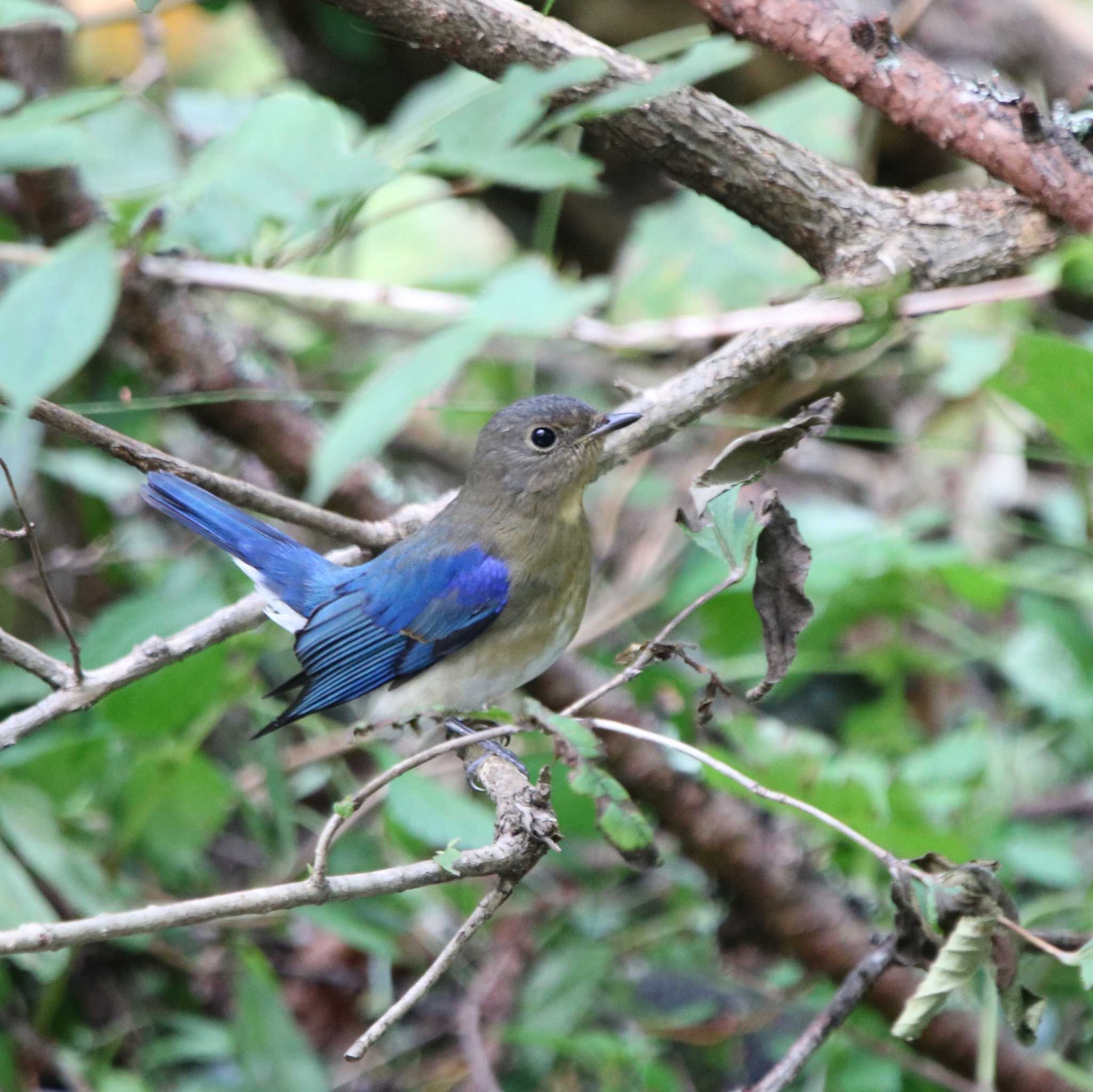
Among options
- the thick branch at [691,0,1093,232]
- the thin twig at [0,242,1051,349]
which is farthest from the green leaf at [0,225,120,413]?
the thick branch at [691,0,1093,232]

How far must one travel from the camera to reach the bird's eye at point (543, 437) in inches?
138

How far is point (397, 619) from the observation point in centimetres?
351

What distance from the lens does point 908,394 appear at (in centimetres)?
523

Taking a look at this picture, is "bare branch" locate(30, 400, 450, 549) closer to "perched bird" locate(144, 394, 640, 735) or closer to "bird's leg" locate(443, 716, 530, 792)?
"perched bird" locate(144, 394, 640, 735)

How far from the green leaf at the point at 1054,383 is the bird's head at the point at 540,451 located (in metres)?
0.98

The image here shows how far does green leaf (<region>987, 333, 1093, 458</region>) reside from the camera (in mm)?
2818

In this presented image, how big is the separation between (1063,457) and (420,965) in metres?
2.42

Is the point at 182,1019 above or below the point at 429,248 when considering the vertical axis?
below

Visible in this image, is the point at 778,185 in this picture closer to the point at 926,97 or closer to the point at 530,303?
the point at 926,97

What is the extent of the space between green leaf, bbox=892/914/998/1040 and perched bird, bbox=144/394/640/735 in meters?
1.27

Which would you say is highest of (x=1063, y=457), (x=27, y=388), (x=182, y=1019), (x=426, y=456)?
(x=27, y=388)

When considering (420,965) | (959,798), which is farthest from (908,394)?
(420,965)

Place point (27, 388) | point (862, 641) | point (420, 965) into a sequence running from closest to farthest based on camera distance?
point (27, 388) < point (420, 965) < point (862, 641)

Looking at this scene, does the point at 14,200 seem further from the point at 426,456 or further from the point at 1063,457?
the point at 1063,457
